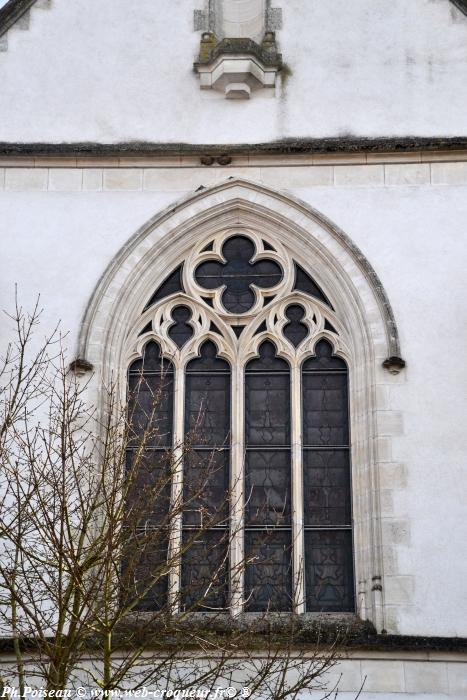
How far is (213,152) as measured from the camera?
15203mm

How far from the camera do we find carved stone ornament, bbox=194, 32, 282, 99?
15383 millimetres

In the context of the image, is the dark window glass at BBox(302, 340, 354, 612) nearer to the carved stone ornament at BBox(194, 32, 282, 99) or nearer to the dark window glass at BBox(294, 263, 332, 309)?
the dark window glass at BBox(294, 263, 332, 309)

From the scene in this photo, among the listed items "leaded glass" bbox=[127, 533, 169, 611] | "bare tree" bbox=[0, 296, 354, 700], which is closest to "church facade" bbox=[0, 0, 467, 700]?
"bare tree" bbox=[0, 296, 354, 700]

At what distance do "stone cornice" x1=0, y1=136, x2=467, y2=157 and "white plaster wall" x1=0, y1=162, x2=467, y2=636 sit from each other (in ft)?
0.60

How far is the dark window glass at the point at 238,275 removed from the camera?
49.2ft

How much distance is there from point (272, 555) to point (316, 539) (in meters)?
0.43

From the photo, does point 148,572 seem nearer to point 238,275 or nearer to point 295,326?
point 295,326

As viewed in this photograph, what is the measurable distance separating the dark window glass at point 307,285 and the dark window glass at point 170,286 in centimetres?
116

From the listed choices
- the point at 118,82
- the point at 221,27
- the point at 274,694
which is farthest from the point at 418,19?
the point at 274,694

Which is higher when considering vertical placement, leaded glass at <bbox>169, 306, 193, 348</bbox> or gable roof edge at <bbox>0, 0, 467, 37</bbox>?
gable roof edge at <bbox>0, 0, 467, 37</bbox>

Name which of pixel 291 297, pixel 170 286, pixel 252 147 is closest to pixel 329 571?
pixel 291 297

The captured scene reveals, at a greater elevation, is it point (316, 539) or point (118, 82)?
point (118, 82)

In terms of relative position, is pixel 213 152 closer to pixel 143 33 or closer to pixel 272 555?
pixel 143 33

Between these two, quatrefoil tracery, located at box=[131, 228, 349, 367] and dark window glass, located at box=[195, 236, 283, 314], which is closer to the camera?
quatrefoil tracery, located at box=[131, 228, 349, 367]
